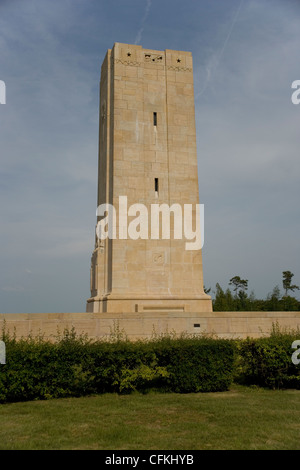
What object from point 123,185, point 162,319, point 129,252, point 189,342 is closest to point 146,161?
point 123,185

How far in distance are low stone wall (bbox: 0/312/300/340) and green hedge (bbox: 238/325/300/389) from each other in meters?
3.45

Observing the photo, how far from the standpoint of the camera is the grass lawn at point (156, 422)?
7.23m

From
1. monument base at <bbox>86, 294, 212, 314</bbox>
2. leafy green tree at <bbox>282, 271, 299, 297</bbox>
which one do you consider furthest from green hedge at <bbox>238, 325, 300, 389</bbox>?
leafy green tree at <bbox>282, 271, 299, 297</bbox>

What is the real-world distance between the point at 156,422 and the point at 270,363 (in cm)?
567

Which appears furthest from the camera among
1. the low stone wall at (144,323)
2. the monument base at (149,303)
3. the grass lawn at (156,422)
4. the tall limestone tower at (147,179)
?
the tall limestone tower at (147,179)

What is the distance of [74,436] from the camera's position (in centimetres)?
768

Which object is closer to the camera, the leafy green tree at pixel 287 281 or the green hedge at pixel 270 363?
the green hedge at pixel 270 363

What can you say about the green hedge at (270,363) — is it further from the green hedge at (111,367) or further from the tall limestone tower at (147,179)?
the tall limestone tower at (147,179)

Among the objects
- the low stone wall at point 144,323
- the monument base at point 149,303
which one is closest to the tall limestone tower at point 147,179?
the monument base at point 149,303

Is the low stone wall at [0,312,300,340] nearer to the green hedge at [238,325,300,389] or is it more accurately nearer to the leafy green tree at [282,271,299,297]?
the green hedge at [238,325,300,389]

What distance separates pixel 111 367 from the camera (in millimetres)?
11930

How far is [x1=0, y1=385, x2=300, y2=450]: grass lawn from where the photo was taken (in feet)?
23.7

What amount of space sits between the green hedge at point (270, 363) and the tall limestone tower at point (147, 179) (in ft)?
25.8
